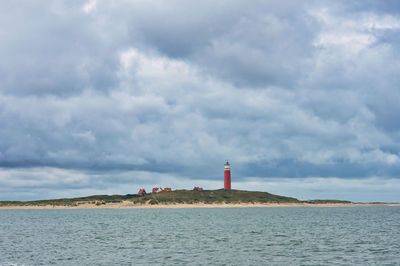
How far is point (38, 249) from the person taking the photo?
5609 centimetres

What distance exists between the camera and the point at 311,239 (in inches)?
2616

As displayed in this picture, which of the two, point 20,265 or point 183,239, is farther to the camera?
point 183,239

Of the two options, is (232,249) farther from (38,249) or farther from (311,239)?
(38,249)

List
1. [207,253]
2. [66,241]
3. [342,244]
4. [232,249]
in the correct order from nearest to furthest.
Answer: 1. [207,253]
2. [232,249]
3. [342,244]
4. [66,241]

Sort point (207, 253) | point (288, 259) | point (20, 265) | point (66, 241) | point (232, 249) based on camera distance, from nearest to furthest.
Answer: point (20, 265) < point (288, 259) < point (207, 253) < point (232, 249) < point (66, 241)

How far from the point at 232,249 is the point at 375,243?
23.4 meters

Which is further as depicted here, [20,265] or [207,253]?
[207,253]

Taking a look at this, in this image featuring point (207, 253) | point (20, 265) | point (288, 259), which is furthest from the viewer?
point (207, 253)

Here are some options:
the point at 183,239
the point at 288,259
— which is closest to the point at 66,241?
the point at 183,239

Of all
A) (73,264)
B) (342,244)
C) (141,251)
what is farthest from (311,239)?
(73,264)

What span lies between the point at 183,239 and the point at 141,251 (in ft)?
49.2

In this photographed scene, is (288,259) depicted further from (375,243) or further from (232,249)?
(375,243)

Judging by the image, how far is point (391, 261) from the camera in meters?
44.7

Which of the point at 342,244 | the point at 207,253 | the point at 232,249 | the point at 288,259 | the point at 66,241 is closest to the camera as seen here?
the point at 288,259
